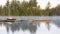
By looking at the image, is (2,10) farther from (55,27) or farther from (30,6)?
(55,27)

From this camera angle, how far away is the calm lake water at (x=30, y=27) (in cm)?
125

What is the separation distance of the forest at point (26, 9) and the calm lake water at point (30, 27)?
2.2 inches

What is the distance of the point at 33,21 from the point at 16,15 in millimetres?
203

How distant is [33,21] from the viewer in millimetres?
1431

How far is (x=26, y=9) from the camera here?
1.41 meters

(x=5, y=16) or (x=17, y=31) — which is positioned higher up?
(x=5, y=16)

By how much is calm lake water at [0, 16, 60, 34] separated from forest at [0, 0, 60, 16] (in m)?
0.05

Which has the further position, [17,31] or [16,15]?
[16,15]

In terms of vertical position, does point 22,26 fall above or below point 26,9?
below

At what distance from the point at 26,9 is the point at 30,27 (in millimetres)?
208

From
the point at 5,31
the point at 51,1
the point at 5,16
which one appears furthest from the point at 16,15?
the point at 51,1

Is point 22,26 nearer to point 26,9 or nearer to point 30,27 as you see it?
point 30,27

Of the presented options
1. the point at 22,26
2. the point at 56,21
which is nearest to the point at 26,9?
the point at 22,26

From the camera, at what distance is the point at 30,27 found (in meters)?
1.35
